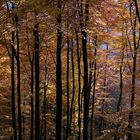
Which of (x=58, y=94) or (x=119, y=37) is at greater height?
(x=119, y=37)

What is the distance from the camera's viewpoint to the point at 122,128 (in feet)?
23.7

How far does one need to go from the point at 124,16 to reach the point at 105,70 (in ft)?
35.9

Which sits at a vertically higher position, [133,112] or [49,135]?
[133,112]

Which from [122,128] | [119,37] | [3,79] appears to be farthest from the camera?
[3,79]

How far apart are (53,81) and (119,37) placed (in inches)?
363

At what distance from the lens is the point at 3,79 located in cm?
2572

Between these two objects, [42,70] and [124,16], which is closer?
[124,16]

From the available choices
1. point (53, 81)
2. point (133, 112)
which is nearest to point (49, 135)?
point (53, 81)

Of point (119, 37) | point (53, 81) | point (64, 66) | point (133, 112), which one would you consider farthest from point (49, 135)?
point (133, 112)

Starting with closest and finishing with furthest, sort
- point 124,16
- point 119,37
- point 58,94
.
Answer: point 58,94 → point 124,16 → point 119,37

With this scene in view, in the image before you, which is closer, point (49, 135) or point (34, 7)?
point (34, 7)

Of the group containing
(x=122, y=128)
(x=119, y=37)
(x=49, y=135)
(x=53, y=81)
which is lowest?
(x=49, y=135)

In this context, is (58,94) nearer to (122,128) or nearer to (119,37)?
(122,128)

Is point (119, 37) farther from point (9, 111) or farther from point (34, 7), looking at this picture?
point (34, 7)
